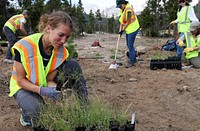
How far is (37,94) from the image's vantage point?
2.54m

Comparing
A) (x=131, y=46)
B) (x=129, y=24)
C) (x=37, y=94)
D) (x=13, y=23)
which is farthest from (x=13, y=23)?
(x=37, y=94)

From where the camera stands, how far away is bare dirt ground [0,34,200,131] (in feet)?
9.39

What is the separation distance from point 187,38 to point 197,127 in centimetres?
348

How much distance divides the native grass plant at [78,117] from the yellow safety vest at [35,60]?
313mm

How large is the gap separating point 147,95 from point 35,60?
195 centimetres

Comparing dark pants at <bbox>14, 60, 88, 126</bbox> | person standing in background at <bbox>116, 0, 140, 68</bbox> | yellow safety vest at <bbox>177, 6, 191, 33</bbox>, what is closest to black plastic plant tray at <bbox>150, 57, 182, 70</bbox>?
person standing in background at <bbox>116, 0, 140, 68</bbox>

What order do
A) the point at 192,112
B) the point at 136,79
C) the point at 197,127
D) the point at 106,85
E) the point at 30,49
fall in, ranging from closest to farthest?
the point at 30,49
the point at 197,127
the point at 192,112
the point at 106,85
the point at 136,79

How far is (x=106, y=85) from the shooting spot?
434 cm

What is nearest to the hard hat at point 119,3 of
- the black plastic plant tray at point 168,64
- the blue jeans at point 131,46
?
the blue jeans at point 131,46

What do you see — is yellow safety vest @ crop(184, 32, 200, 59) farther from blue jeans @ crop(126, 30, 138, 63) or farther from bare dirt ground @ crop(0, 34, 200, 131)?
blue jeans @ crop(126, 30, 138, 63)

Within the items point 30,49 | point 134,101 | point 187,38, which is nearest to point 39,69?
point 30,49

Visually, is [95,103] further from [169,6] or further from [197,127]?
[169,6]

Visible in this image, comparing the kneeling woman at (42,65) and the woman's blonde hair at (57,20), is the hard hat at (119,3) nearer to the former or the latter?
the kneeling woman at (42,65)

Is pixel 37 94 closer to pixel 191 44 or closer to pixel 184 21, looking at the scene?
pixel 191 44
